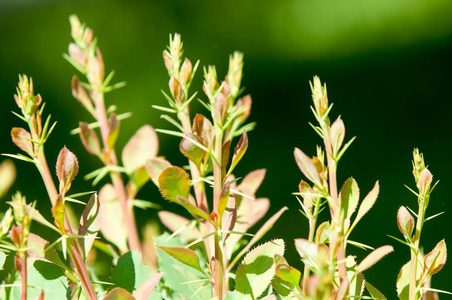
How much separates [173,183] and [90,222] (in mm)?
68

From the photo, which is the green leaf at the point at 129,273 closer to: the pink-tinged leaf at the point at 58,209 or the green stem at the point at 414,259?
the pink-tinged leaf at the point at 58,209

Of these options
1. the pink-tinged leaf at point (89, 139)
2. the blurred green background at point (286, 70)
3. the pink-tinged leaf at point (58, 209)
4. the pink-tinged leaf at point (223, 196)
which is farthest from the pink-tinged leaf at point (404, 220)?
the blurred green background at point (286, 70)

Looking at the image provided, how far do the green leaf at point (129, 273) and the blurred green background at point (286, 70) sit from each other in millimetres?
2390

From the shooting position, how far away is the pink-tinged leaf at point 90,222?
404 mm

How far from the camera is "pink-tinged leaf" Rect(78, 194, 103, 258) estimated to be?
0.40 m

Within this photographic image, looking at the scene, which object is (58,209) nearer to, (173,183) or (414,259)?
(173,183)

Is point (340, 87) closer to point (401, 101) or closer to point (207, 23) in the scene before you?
point (401, 101)

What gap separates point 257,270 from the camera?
41cm

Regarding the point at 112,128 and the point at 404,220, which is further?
the point at 112,128

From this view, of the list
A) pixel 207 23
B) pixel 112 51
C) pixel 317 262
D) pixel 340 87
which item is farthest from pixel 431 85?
pixel 317 262

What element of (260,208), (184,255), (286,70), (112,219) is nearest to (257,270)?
(184,255)

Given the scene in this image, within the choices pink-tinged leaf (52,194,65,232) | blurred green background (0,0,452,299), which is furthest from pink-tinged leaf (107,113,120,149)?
blurred green background (0,0,452,299)

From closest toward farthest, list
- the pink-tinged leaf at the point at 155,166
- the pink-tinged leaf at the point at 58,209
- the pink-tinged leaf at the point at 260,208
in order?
the pink-tinged leaf at the point at 58,209
the pink-tinged leaf at the point at 155,166
the pink-tinged leaf at the point at 260,208

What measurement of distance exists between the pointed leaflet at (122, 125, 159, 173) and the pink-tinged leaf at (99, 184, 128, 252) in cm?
4
